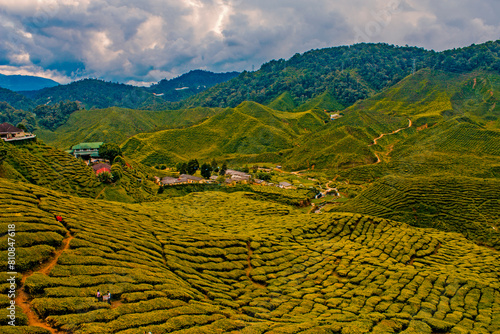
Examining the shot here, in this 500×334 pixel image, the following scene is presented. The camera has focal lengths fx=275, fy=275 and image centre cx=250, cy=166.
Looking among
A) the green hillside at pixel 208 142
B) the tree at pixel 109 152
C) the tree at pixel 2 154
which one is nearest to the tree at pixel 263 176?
the tree at pixel 109 152

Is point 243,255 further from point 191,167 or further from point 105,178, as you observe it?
point 191,167

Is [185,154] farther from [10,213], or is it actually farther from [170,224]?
[10,213]

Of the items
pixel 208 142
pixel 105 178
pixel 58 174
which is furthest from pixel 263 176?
pixel 208 142

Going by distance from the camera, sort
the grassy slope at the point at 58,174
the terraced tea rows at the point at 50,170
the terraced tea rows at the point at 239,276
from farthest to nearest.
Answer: the terraced tea rows at the point at 50,170 → the grassy slope at the point at 58,174 → the terraced tea rows at the point at 239,276

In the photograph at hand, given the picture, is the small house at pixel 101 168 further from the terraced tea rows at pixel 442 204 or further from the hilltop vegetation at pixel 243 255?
the terraced tea rows at pixel 442 204

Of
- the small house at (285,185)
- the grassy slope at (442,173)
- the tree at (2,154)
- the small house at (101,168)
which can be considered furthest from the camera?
the small house at (285,185)

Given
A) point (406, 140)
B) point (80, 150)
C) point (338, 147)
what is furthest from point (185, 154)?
point (406, 140)

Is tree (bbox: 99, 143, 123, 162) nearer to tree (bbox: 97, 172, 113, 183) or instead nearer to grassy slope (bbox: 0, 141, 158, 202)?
grassy slope (bbox: 0, 141, 158, 202)

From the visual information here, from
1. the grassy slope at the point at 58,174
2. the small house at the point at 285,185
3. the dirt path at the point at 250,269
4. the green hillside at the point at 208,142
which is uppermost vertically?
the green hillside at the point at 208,142

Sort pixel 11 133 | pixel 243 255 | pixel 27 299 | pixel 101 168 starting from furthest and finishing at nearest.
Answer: pixel 101 168 < pixel 11 133 < pixel 243 255 < pixel 27 299

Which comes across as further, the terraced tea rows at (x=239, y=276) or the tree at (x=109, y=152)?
the tree at (x=109, y=152)
